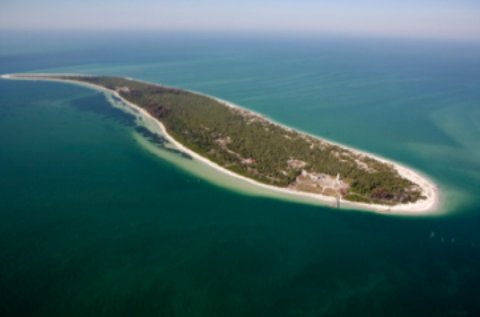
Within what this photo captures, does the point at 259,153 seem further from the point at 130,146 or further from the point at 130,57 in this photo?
the point at 130,57

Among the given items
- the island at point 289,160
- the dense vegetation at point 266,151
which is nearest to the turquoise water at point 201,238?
the island at point 289,160

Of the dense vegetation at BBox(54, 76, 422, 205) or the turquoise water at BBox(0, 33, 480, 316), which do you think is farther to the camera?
the dense vegetation at BBox(54, 76, 422, 205)

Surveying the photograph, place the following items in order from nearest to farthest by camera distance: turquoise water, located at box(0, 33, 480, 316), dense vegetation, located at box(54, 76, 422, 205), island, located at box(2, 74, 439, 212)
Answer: turquoise water, located at box(0, 33, 480, 316)
island, located at box(2, 74, 439, 212)
dense vegetation, located at box(54, 76, 422, 205)

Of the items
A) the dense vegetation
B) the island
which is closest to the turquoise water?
the island

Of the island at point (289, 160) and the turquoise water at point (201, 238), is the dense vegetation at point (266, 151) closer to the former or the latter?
the island at point (289, 160)

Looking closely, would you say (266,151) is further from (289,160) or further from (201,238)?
(201,238)

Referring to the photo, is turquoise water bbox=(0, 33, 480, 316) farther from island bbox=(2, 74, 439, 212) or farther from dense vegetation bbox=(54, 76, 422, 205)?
dense vegetation bbox=(54, 76, 422, 205)

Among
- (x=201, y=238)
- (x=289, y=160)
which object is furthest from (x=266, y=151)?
(x=201, y=238)
